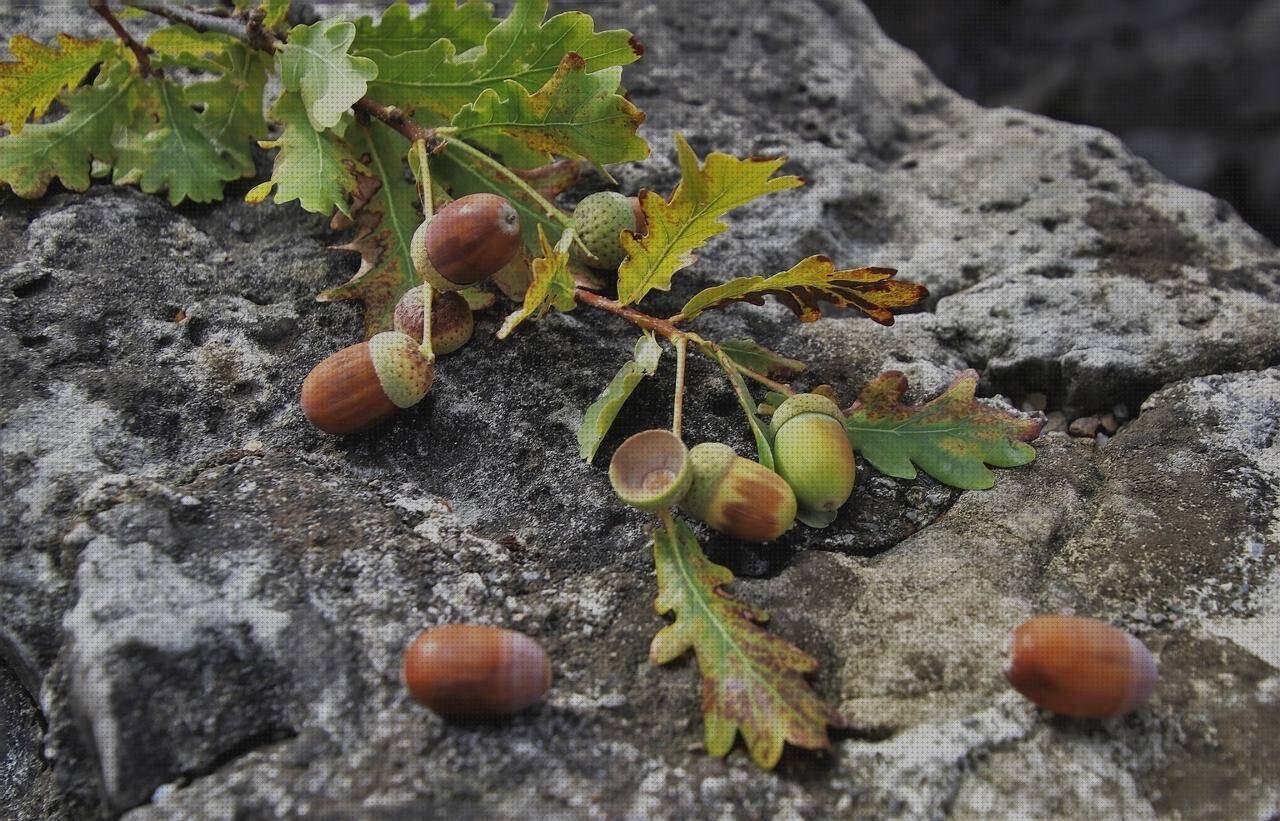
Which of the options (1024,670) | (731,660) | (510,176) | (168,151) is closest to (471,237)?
(510,176)

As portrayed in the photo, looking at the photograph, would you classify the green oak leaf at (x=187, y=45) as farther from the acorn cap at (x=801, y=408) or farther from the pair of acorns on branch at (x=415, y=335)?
the acorn cap at (x=801, y=408)

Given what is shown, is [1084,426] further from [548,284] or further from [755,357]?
[548,284]

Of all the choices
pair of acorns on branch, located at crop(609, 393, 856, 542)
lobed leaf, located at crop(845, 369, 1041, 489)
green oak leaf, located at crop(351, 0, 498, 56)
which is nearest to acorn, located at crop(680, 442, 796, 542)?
pair of acorns on branch, located at crop(609, 393, 856, 542)

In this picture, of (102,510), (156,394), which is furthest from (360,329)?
(102,510)

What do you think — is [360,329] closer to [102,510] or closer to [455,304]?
[455,304]

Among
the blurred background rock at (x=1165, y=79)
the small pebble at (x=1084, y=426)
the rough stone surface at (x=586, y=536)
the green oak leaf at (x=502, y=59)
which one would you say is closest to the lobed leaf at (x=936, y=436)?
the rough stone surface at (x=586, y=536)

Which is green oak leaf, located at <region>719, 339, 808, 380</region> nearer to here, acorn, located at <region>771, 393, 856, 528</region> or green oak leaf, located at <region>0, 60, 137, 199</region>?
acorn, located at <region>771, 393, 856, 528</region>
